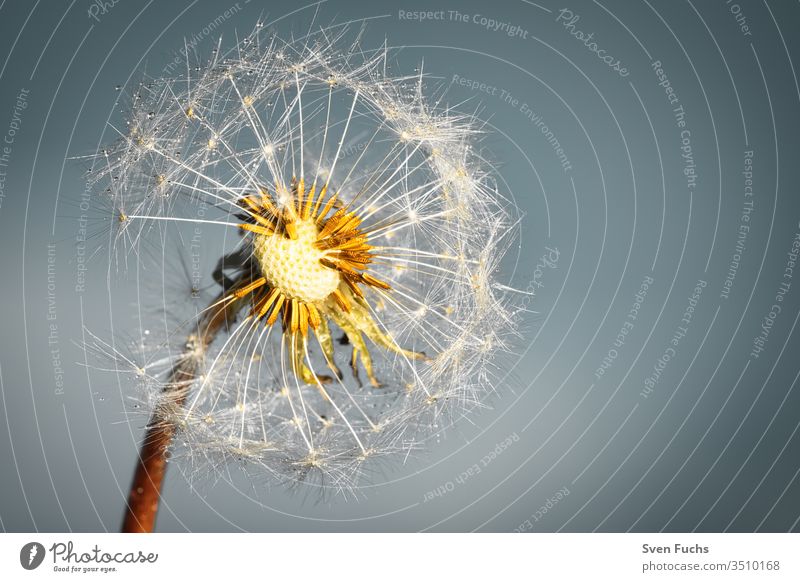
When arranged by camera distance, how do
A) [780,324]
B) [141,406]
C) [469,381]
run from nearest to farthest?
[141,406]
[469,381]
[780,324]

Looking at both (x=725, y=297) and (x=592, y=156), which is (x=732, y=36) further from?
(x=725, y=297)

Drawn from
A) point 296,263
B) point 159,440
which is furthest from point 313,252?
point 159,440
